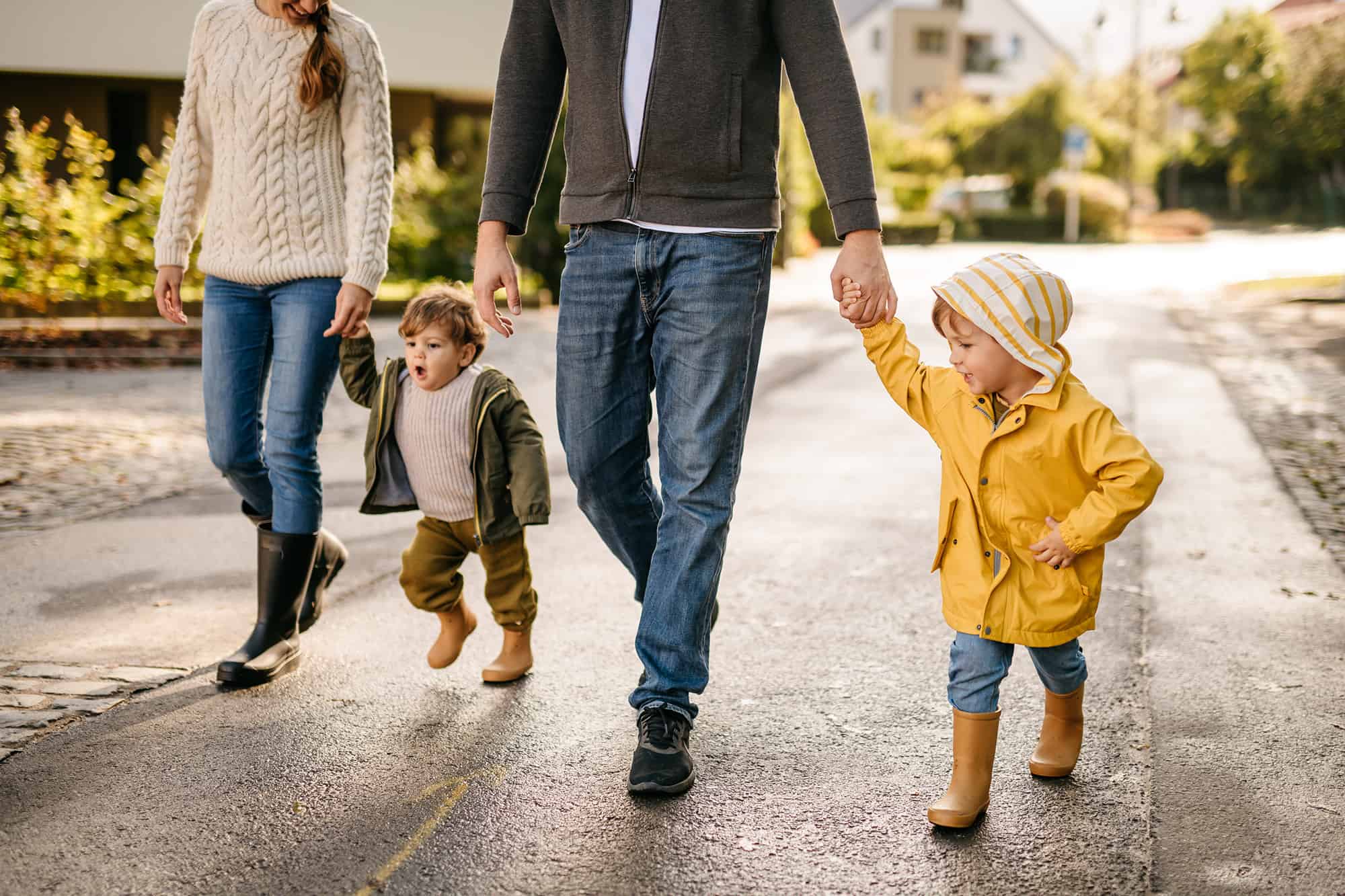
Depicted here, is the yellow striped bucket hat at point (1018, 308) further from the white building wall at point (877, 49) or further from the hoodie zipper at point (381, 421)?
the white building wall at point (877, 49)

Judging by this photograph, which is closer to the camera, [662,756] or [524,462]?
[662,756]

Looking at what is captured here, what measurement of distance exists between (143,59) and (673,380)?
18.9 m

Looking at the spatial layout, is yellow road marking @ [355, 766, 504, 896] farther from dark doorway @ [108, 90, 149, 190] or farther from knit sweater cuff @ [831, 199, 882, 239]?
dark doorway @ [108, 90, 149, 190]

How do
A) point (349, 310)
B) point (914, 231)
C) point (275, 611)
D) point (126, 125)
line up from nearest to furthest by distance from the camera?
point (349, 310) < point (275, 611) < point (126, 125) < point (914, 231)

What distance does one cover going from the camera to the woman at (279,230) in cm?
397

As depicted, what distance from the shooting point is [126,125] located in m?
22.2

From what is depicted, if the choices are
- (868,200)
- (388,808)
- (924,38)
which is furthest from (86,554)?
(924,38)

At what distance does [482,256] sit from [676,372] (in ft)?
1.91

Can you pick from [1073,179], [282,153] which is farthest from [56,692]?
[1073,179]

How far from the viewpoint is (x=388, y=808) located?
10.5 feet

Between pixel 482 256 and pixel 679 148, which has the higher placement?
pixel 679 148

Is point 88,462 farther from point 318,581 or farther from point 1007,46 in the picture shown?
point 1007,46

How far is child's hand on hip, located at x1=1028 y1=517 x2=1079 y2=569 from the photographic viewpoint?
9.82 ft

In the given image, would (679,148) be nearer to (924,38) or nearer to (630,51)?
(630,51)
